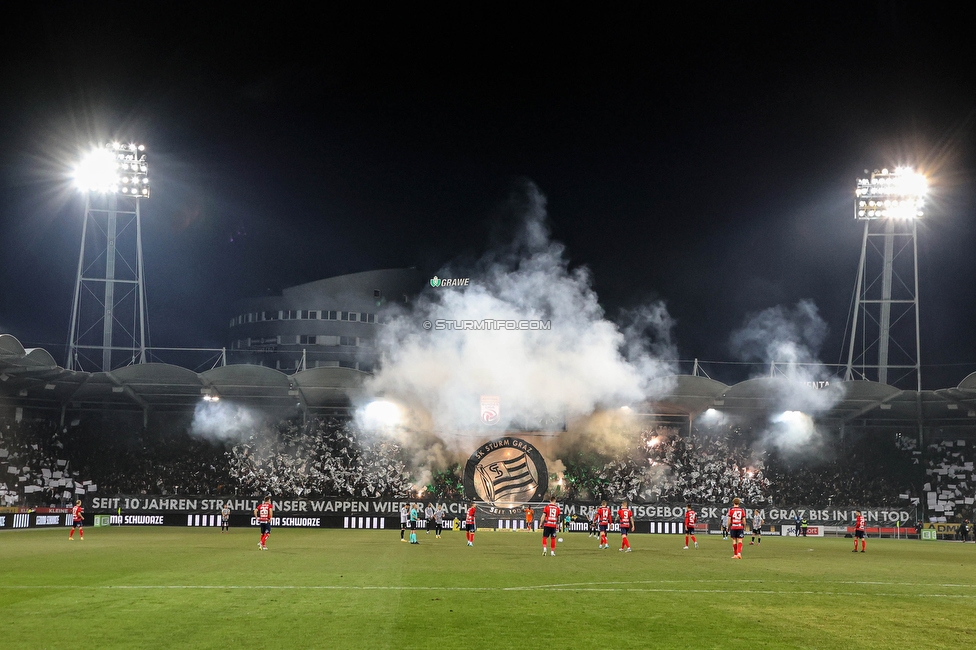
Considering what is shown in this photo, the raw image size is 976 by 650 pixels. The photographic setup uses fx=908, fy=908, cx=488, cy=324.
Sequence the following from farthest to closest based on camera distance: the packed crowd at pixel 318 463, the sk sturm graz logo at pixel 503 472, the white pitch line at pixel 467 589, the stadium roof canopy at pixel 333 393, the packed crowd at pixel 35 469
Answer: the packed crowd at pixel 318 463 → the sk sturm graz logo at pixel 503 472 → the stadium roof canopy at pixel 333 393 → the packed crowd at pixel 35 469 → the white pitch line at pixel 467 589

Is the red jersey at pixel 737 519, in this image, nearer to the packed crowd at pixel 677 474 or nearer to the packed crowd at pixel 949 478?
the packed crowd at pixel 677 474

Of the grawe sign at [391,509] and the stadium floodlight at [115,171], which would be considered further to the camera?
the grawe sign at [391,509]

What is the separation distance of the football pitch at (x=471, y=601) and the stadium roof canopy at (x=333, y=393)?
1070 inches

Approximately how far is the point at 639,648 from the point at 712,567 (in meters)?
13.8

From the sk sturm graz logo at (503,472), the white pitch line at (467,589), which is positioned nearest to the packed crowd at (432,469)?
the sk sturm graz logo at (503,472)

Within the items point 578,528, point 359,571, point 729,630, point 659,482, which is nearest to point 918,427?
point 659,482

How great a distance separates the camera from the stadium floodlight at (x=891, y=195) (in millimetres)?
55719

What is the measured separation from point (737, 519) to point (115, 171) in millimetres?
41693

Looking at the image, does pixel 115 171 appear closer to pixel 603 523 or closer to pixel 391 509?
pixel 391 509

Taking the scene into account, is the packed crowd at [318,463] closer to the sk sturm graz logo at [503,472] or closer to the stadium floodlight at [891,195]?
the sk sturm graz logo at [503,472]

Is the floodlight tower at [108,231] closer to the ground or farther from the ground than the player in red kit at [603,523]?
farther from the ground

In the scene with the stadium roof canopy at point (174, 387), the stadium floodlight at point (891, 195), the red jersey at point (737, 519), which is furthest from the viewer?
the stadium floodlight at point (891, 195)

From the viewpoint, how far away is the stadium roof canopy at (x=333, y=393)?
177 feet

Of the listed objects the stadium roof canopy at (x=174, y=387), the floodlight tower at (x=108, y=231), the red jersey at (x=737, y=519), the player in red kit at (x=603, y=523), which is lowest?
the player in red kit at (x=603, y=523)
